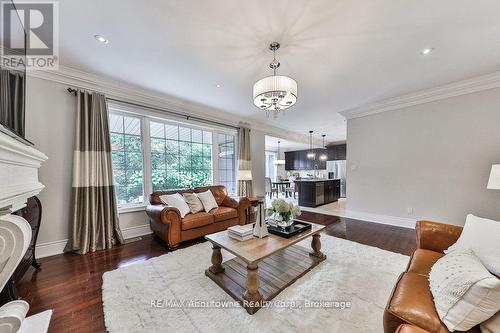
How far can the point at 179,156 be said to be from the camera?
4082 mm

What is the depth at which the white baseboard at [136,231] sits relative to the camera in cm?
325

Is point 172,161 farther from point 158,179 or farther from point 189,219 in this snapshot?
point 189,219

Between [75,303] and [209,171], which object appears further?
[209,171]

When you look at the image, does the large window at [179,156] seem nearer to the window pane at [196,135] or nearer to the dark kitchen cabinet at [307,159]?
the window pane at [196,135]

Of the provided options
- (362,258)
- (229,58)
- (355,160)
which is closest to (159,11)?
(229,58)

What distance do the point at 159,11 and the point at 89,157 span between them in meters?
2.33

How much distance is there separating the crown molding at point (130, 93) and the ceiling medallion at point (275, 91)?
88.0 inches

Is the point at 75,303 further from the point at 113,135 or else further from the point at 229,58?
the point at 229,58

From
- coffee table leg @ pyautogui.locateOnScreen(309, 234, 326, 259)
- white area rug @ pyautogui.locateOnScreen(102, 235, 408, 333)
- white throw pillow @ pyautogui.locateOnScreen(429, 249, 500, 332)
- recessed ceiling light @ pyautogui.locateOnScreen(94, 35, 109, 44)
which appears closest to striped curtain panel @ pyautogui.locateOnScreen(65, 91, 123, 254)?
white area rug @ pyautogui.locateOnScreen(102, 235, 408, 333)

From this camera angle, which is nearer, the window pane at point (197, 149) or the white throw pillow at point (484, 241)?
the white throw pillow at point (484, 241)

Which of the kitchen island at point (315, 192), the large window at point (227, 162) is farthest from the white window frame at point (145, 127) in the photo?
the kitchen island at point (315, 192)

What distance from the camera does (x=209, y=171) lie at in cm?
457

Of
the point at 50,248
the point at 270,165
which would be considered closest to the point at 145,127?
the point at 50,248

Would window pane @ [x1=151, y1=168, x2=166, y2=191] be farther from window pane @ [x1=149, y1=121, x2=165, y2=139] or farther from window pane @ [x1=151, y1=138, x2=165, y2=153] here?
window pane @ [x1=149, y1=121, x2=165, y2=139]
